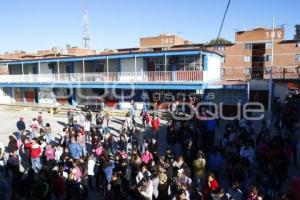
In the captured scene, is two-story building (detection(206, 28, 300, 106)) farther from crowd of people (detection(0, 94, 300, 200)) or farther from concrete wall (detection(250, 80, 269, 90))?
crowd of people (detection(0, 94, 300, 200))

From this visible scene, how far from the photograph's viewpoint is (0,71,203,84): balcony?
2352 cm

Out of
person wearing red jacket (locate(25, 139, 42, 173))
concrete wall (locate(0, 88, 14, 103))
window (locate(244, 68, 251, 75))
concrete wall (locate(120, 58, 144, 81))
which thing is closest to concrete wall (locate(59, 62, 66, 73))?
concrete wall (locate(120, 58, 144, 81))

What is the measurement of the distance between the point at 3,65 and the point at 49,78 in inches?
451

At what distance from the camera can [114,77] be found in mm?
27312

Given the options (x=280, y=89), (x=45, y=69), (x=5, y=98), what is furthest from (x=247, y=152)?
(x=5, y=98)

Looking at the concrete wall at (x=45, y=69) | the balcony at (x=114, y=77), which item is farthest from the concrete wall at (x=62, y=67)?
the balcony at (x=114, y=77)

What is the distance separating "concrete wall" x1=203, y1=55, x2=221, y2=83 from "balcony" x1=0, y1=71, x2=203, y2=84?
4.50 feet

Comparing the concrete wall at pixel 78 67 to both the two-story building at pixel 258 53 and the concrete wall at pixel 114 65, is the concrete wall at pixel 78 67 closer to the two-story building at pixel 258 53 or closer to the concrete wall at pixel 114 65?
the concrete wall at pixel 114 65

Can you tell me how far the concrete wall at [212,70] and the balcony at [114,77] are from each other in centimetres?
137

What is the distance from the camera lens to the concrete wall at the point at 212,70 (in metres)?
23.9

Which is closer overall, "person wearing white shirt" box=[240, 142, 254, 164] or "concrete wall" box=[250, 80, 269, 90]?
"person wearing white shirt" box=[240, 142, 254, 164]

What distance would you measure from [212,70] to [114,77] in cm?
850

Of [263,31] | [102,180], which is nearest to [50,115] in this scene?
[102,180]

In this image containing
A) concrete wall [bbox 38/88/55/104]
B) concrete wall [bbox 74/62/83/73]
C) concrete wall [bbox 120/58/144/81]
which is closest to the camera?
concrete wall [bbox 120/58/144/81]
